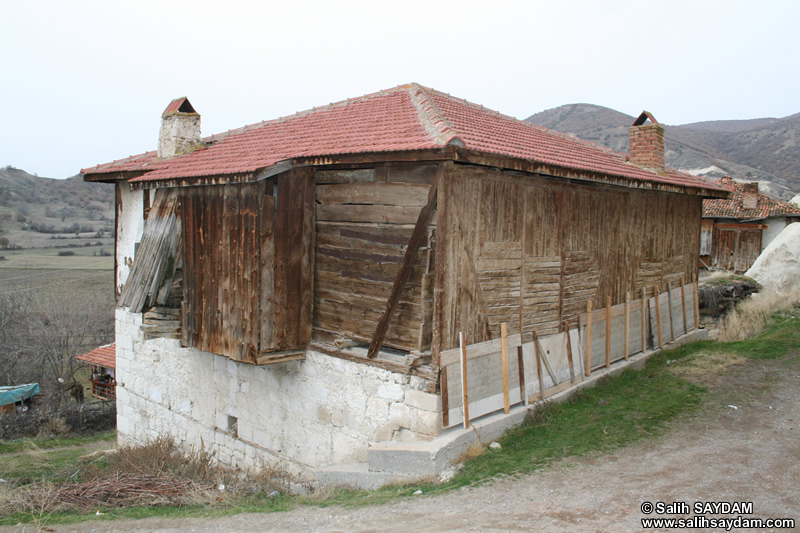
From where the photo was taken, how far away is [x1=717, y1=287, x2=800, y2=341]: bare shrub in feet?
43.1

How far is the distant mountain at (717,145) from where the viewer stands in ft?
172

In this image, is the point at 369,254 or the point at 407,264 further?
the point at 369,254

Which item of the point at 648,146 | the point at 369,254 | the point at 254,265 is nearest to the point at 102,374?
the point at 254,265

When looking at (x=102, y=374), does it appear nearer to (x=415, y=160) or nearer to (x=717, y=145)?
(x=415, y=160)

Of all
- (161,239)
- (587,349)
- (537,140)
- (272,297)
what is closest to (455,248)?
(272,297)

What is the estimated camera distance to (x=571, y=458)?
6605 millimetres

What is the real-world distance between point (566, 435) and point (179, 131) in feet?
27.9

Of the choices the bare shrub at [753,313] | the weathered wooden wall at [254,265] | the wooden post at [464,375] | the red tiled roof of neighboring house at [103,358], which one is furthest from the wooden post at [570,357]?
the red tiled roof of neighboring house at [103,358]

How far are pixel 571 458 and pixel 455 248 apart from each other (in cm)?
283

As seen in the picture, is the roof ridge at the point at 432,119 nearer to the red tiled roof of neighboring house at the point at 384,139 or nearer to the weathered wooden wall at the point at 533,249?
the red tiled roof of neighboring house at the point at 384,139

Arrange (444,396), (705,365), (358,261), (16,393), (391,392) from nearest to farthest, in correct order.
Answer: (444,396)
(391,392)
(358,261)
(705,365)
(16,393)

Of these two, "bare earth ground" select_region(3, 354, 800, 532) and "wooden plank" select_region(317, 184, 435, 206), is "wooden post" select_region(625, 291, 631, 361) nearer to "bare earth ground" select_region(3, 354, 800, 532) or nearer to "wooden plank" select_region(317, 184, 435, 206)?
"bare earth ground" select_region(3, 354, 800, 532)

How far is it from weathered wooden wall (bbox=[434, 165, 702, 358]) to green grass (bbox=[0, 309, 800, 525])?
129 cm

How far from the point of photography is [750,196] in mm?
24672
